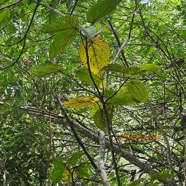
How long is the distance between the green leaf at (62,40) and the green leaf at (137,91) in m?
0.14

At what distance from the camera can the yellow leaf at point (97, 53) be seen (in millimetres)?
565

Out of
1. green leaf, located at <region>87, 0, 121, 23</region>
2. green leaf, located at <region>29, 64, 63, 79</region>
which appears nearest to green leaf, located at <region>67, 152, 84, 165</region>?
green leaf, located at <region>29, 64, 63, 79</region>

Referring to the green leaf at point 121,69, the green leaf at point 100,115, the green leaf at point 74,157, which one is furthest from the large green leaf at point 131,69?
the green leaf at point 74,157

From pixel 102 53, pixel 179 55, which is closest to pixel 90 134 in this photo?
pixel 179 55

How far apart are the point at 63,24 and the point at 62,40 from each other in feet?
0.14

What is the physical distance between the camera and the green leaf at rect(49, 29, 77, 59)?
0.52 meters

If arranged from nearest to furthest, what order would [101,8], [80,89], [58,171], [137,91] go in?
[101,8]
[137,91]
[58,171]
[80,89]

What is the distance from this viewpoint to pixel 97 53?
1.87 ft

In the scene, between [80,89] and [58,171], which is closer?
[58,171]

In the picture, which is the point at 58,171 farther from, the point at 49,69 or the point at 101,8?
the point at 101,8

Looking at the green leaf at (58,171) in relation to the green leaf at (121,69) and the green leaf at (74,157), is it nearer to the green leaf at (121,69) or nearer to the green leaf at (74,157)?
the green leaf at (74,157)

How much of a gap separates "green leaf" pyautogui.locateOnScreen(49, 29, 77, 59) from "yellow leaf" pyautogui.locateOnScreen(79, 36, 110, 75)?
0.09ft

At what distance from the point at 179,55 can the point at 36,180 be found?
1152 millimetres

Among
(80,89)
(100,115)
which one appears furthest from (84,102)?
(80,89)
